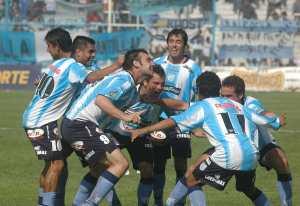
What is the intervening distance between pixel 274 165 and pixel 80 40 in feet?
9.45

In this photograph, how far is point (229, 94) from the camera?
1047 cm

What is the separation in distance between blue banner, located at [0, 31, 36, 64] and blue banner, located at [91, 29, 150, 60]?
2.89 m

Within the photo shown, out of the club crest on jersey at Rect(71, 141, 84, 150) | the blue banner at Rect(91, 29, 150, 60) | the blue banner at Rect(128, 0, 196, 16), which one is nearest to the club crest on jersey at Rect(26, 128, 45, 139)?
the club crest on jersey at Rect(71, 141, 84, 150)

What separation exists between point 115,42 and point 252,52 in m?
6.20

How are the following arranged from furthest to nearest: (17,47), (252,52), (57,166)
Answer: (252,52) → (17,47) → (57,166)

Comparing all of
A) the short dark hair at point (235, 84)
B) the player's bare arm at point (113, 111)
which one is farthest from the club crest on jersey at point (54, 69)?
the short dark hair at point (235, 84)

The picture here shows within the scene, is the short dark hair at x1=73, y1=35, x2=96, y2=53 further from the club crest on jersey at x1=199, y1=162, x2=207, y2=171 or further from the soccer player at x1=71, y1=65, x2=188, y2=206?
the club crest on jersey at x1=199, y1=162, x2=207, y2=171

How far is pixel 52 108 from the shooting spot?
1074cm

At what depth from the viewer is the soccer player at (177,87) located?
1227cm

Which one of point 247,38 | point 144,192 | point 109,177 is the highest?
point 109,177

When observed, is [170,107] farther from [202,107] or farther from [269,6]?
[269,6]

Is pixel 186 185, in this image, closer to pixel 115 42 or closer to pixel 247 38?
pixel 115 42

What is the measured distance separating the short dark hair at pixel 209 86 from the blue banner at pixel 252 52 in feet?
107

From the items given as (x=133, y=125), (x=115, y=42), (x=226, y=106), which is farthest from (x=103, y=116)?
(x=115, y=42)
